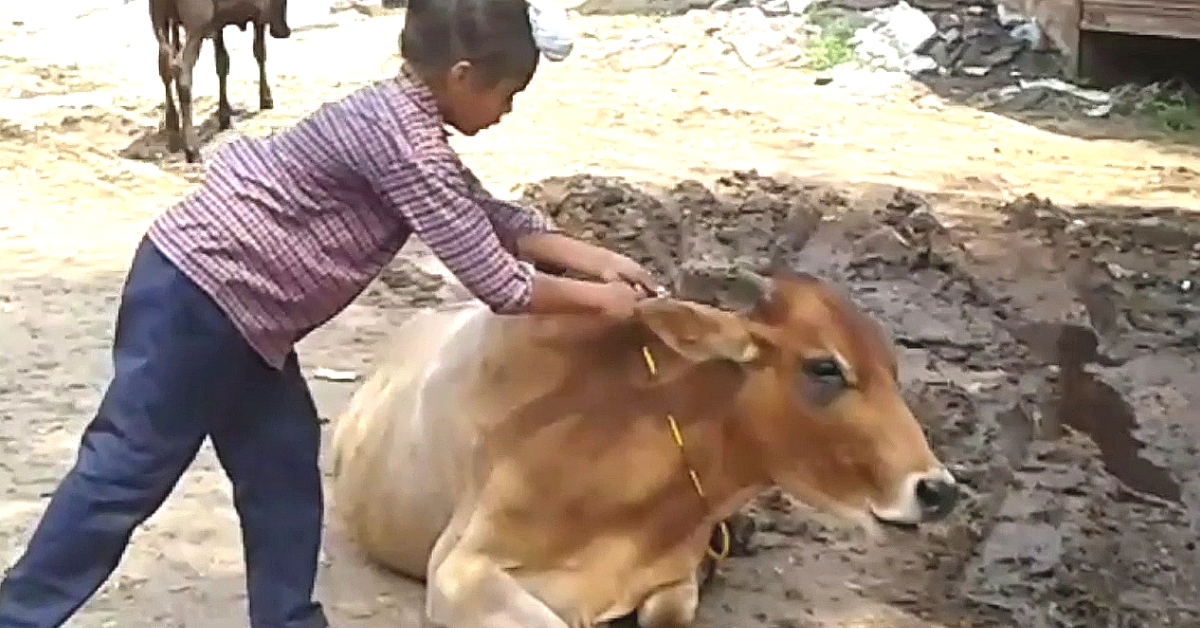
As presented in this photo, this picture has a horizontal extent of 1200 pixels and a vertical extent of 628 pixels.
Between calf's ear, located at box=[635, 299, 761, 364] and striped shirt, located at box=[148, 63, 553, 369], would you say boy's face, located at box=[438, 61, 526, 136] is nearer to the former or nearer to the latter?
striped shirt, located at box=[148, 63, 553, 369]

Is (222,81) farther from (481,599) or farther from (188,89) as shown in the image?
(481,599)

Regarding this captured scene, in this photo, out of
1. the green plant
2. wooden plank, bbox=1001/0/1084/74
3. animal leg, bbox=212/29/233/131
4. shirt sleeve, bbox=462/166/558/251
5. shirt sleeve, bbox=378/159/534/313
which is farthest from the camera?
the green plant

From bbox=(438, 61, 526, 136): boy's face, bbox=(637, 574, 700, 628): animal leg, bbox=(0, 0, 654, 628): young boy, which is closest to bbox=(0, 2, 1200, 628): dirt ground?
bbox=(637, 574, 700, 628): animal leg

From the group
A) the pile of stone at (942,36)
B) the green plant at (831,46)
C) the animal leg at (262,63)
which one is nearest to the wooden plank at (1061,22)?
the pile of stone at (942,36)

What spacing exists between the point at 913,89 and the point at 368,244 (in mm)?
8766

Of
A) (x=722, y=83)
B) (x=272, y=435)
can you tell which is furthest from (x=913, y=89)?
(x=272, y=435)

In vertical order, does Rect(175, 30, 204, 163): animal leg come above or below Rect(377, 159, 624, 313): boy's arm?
below

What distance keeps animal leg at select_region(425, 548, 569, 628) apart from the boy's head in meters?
0.97

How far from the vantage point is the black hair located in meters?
3.72

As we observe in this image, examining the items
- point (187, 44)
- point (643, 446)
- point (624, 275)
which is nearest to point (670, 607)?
point (643, 446)

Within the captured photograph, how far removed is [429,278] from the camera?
25.5ft

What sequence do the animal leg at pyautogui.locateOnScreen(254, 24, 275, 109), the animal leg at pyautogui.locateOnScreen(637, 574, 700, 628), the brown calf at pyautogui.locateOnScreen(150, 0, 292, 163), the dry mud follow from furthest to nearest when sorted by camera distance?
the animal leg at pyautogui.locateOnScreen(254, 24, 275, 109), the brown calf at pyautogui.locateOnScreen(150, 0, 292, 163), the dry mud, the animal leg at pyautogui.locateOnScreen(637, 574, 700, 628)

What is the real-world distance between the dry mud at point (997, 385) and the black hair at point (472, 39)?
0.82 metres

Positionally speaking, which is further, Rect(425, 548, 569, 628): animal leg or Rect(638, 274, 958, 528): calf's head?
Rect(425, 548, 569, 628): animal leg
